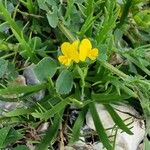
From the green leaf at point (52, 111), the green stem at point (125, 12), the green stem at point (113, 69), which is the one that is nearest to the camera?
the green leaf at point (52, 111)

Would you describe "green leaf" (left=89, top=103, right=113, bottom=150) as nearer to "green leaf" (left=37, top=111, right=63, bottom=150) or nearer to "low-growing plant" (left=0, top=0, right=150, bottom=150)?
"low-growing plant" (left=0, top=0, right=150, bottom=150)

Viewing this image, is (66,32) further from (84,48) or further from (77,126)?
(77,126)

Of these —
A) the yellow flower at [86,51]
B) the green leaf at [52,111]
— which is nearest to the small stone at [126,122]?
the green leaf at [52,111]

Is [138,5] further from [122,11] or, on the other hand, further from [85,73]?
[85,73]

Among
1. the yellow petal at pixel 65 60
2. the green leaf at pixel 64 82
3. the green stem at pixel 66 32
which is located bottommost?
the green leaf at pixel 64 82

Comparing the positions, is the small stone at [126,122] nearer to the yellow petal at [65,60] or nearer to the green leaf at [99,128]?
the green leaf at [99,128]

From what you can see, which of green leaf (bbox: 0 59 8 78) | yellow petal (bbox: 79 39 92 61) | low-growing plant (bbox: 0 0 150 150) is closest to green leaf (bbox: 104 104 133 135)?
low-growing plant (bbox: 0 0 150 150)

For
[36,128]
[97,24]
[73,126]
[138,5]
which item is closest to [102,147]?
[73,126]

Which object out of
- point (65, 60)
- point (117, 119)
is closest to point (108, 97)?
point (117, 119)
